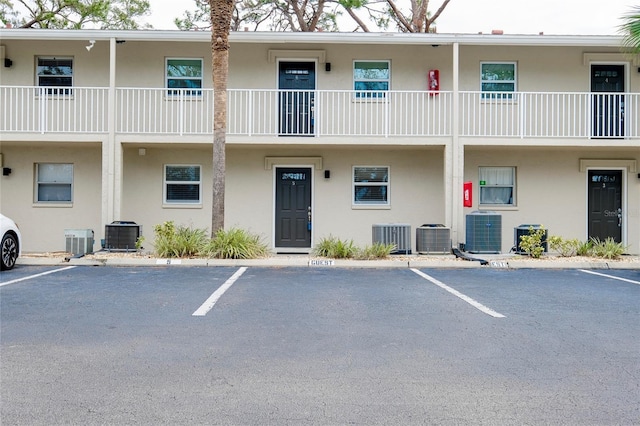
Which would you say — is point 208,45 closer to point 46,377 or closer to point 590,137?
point 590,137

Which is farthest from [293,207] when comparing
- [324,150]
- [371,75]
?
[371,75]

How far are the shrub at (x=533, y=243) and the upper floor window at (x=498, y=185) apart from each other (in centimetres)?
245

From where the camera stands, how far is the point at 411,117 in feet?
44.6

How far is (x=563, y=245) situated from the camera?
1200 centimetres

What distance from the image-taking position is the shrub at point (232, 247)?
11.1m

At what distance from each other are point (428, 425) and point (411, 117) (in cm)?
1130

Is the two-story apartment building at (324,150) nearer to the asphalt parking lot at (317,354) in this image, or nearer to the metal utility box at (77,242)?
the metal utility box at (77,242)

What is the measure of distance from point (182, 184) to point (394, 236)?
6280 mm

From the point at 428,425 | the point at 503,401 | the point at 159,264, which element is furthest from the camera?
the point at 159,264

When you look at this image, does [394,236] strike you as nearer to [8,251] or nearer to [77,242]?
[77,242]

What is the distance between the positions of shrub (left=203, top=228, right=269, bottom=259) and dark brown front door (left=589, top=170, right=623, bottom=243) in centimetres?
980

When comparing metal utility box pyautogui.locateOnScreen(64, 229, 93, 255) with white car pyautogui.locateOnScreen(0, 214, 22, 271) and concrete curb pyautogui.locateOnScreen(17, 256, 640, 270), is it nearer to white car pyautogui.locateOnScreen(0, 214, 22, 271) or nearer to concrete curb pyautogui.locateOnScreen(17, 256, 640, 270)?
concrete curb pyautogui.locateOnScreen(17, 256, 640, 270)

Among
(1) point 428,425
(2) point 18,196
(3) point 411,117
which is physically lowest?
(1) point 428,425

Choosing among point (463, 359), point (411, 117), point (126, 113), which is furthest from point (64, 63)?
point (463, 359)
